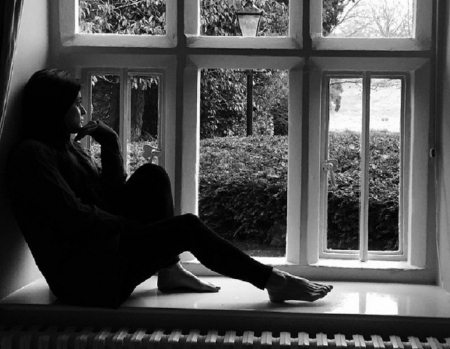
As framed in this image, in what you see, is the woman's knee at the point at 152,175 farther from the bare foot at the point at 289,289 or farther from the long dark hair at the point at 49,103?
the bare foot at the point at 289,289

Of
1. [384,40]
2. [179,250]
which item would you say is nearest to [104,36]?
[179,250]

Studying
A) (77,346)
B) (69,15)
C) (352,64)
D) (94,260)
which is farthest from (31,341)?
(352,64)

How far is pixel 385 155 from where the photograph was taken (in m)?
3.13

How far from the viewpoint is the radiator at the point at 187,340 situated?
2.42m

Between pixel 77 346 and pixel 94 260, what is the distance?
294 millimetres

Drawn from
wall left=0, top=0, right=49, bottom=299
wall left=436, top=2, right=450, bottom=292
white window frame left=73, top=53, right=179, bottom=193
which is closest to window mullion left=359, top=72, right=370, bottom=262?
wall left=436, top=2, right=450, bottom=292

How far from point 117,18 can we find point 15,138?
752 millimetres

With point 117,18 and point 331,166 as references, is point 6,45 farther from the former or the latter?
point 331,166

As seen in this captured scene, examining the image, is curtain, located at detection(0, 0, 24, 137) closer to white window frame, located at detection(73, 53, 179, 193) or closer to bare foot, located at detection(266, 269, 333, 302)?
white window frame, located at detection(73, 53, 179, 193)

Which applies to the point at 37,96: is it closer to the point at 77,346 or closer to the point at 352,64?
the point at 77,346

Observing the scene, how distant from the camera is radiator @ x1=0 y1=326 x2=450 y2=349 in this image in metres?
2.42

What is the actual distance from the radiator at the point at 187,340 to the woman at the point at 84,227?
16cm

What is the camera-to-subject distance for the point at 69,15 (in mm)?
3143

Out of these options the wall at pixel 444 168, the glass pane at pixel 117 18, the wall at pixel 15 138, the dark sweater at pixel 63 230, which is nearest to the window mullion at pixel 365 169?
the wall at pixel 444 168
